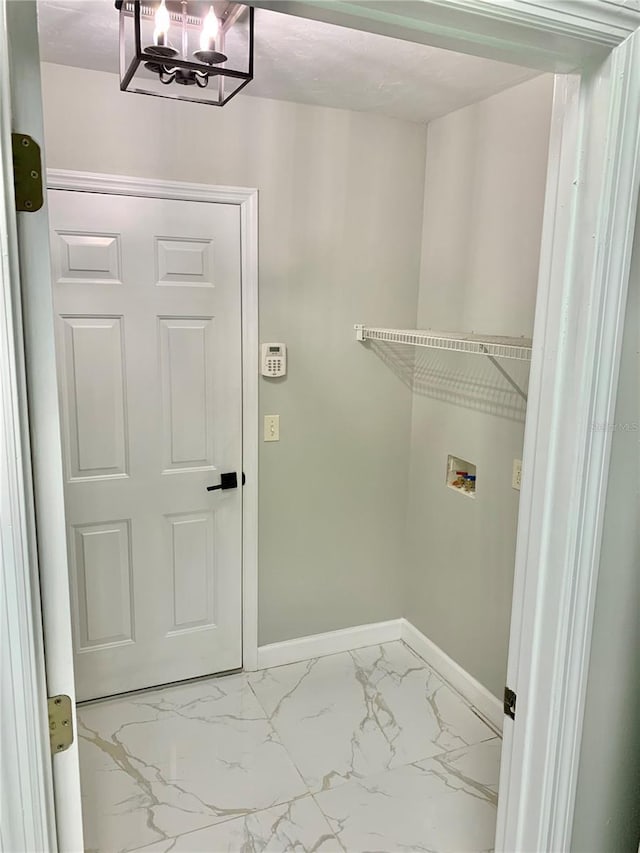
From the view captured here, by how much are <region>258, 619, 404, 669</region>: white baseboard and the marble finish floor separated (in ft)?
0.19

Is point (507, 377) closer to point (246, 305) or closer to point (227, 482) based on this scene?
point (246, 305)

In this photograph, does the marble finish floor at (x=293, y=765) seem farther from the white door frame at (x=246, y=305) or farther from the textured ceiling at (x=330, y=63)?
the textured ceiling at (x=330, y=63)

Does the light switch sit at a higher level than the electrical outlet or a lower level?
higher

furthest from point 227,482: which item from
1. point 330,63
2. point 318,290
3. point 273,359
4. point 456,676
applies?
point 330,63

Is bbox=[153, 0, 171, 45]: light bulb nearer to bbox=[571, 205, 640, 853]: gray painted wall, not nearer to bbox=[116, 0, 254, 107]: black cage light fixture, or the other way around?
bbox=[116, 0, 254, 107]: black cage light fixture

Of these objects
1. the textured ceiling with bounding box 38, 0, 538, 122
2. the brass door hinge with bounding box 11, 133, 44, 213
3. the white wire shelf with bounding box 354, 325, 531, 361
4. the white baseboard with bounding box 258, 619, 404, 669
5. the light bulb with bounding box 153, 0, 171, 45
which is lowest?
the white baseboard with bounding box 258, 619, 404, 669

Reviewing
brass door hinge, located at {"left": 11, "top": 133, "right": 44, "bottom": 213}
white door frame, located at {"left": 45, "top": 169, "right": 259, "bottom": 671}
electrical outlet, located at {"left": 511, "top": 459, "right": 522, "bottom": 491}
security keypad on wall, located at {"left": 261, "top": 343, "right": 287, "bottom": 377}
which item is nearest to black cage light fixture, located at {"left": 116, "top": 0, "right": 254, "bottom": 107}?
white door frame, located at {"left": 45, "top": 169, "right": 259, "bottom": 671}

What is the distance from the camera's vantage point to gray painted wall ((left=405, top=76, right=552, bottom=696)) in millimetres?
2389

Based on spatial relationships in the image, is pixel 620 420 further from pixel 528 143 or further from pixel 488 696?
pixel 488 696

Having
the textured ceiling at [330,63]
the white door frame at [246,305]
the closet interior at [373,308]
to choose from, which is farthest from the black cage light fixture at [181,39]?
the white door frame at [246,305]

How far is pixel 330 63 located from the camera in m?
2.19

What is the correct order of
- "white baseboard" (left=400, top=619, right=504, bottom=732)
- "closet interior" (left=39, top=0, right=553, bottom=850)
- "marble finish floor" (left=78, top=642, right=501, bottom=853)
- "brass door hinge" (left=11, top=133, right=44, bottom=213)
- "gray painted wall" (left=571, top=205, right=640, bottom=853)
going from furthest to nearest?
"white baseboard" (left=400, top=619, right=504, bottom=732), "closet interior" (left=39, top=0, right=553, bottom=850), "marble finish floor" (left=78, top=642, right=501, bottom=853), "gray painted wall" (left=571, top=205, right=640, bottom=853), "brass door hinge" (left=11, top=133, right=44, bottom=213)

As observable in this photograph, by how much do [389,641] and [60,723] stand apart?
2.57 m

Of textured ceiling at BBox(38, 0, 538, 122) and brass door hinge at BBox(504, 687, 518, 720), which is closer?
brass door hinge at BBox(504, 687, 518, 720)
